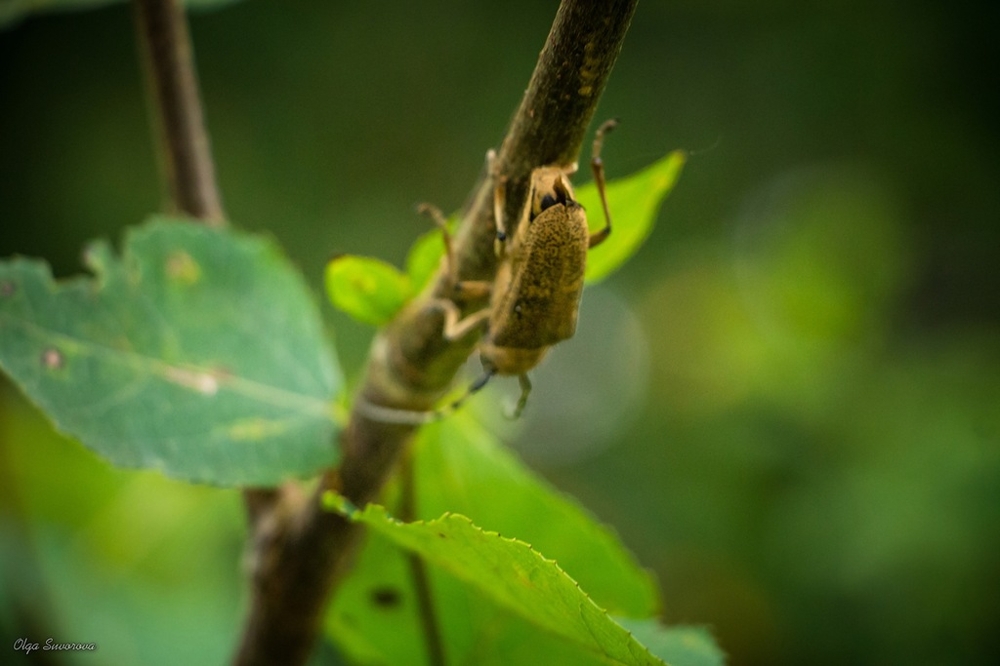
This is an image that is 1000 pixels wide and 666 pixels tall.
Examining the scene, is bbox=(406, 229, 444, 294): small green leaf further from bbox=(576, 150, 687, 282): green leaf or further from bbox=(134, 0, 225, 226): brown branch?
bbox=(134, 0, 225, 226): brown branch

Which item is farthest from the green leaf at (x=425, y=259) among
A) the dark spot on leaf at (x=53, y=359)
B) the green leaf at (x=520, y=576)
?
the dark spot on leaf at (x=53, y=359)

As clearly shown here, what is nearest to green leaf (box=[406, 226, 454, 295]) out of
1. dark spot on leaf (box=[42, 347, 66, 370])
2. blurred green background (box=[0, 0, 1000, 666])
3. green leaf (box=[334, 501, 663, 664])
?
green leaf (box=[334, 501, 663, 664])

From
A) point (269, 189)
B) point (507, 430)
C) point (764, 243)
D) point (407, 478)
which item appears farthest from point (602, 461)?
point (407, 478)

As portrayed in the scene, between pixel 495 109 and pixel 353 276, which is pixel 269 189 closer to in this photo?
pixel 495 109

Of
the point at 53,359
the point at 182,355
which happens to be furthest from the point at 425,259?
the point at 53,359

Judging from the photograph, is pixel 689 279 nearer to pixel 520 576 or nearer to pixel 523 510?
pixel 523 510

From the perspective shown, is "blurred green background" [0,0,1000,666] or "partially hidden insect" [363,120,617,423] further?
"blurred green background" [0,0,1000,666]
